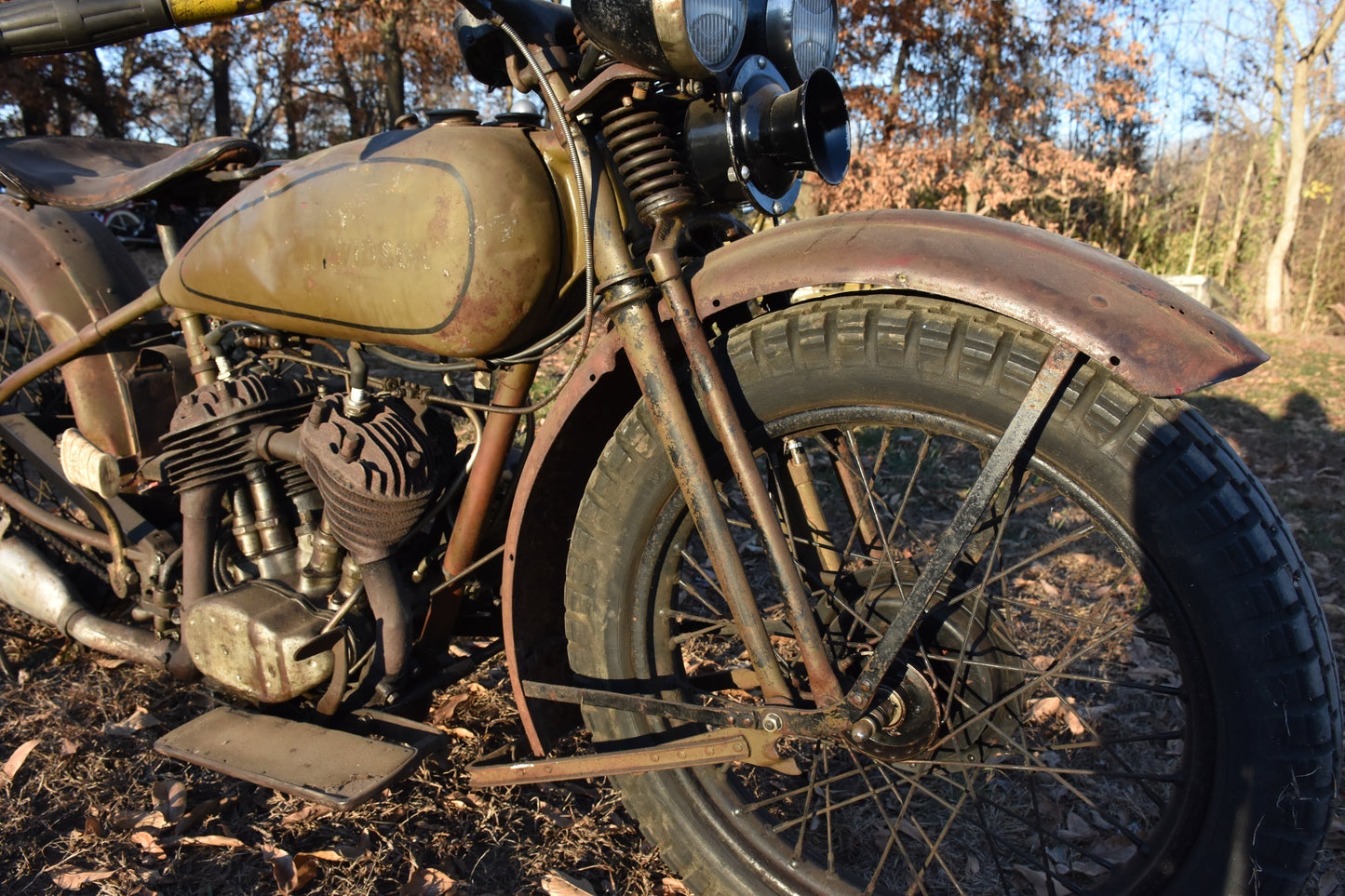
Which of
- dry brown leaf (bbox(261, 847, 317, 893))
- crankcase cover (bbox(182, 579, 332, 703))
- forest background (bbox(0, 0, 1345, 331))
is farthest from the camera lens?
forest background (bbox(0, 0, 1345, 331))

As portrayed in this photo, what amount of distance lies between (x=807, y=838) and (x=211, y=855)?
1.42 metres

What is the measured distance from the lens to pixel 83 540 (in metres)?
2.59

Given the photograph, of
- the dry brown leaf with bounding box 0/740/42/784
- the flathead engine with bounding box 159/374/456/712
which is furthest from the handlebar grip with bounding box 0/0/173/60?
the dry brown leaf with bounding box 0/740/42/784

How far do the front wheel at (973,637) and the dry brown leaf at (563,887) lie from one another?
0.27 meters

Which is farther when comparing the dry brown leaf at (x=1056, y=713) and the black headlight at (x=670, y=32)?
the dry brown leaf at (x=1056, y=713)

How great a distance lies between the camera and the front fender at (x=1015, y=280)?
1195mm

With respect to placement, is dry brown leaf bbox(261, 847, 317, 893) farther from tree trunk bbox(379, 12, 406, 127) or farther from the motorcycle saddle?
tree trunk bbox(379, 12, 406, 127)

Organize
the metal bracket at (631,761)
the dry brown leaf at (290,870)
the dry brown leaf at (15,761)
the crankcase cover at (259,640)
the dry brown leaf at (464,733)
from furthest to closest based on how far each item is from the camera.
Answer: the dry brown leaf at (464,733), the dry brown leaf at (15,761), the crankcase cover at (259,640), the dry brown leaf at (290,870), the metal bracket at (631,761)

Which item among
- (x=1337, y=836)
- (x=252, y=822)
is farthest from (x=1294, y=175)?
(x=252, y=822)

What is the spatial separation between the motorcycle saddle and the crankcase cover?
1080 millimetres

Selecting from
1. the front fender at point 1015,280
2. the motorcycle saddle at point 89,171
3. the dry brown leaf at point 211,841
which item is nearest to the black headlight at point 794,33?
the front fender at point 1015,280

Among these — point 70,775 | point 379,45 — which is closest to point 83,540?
point 70,775

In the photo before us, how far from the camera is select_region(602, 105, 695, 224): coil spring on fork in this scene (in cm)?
161

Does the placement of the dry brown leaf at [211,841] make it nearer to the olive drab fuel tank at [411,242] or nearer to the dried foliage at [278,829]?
the dried foliage at [278,829]
